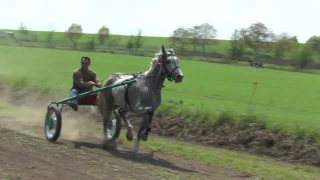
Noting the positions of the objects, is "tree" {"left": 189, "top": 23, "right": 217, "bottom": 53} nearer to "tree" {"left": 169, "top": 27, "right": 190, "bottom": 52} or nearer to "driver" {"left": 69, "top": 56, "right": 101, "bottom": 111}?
"tree" {"left": 169, "top": 27, "right": 190, "bottom": 52}

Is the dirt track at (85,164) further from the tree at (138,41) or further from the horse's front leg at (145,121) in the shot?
the tree at (138,41)

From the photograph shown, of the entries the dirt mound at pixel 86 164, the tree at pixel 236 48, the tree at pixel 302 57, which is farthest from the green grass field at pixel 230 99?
the tree at pixel 302 57

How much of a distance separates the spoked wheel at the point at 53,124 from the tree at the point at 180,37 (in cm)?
7808

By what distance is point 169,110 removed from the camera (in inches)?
706

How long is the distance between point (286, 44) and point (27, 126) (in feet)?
307

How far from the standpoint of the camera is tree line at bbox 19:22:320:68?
8706 centimetres

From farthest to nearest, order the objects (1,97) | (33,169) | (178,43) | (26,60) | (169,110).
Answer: (178,43) → (26,60) → (1,97) → (169,110) → (33,169)

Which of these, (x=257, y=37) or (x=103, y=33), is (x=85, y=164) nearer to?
(x=257, y=37)

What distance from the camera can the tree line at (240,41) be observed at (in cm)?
8706

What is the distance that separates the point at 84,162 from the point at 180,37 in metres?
85.7

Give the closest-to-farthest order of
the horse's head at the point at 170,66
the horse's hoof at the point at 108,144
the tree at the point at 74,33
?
1. the horse's head at the point at 170,66
2. the horse's hoof at the point at 108,144
3. the tree at the point at 74,33

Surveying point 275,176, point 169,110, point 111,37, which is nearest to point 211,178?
point 275,176

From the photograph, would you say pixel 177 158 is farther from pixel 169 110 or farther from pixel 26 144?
pixel 169 110

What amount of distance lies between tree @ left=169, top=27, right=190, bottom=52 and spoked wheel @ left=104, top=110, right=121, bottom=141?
78.1 meters
